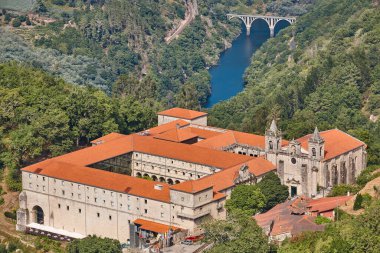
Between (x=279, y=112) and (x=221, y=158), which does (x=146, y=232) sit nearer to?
(x=221, y=158)

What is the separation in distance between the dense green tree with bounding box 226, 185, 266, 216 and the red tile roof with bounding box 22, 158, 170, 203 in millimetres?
6138

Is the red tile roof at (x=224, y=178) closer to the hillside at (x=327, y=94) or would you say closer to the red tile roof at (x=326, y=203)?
the red tile roof at (x=326, y=203)

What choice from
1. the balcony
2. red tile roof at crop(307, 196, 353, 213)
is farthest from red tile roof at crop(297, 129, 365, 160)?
the balcony

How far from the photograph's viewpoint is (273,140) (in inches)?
4572

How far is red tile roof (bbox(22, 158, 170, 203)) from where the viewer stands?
105812 mm

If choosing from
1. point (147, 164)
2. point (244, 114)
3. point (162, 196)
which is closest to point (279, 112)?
point (244, 114)

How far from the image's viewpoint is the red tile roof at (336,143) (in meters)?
116

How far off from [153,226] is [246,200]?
9.14 meters

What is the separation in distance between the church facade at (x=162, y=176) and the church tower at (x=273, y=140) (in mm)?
100

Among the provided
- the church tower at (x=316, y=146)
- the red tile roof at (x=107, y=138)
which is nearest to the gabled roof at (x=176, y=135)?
the red tile roof at (x=107, y=138)

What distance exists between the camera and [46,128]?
12375 centimetres

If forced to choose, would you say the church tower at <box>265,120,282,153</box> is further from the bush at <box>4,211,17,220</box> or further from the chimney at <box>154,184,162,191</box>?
the bush at <box>4,211,17,220</box>

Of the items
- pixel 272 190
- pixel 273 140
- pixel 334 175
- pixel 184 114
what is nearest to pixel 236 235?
pixel 272 190

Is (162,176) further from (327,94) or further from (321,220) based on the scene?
(327,94)
